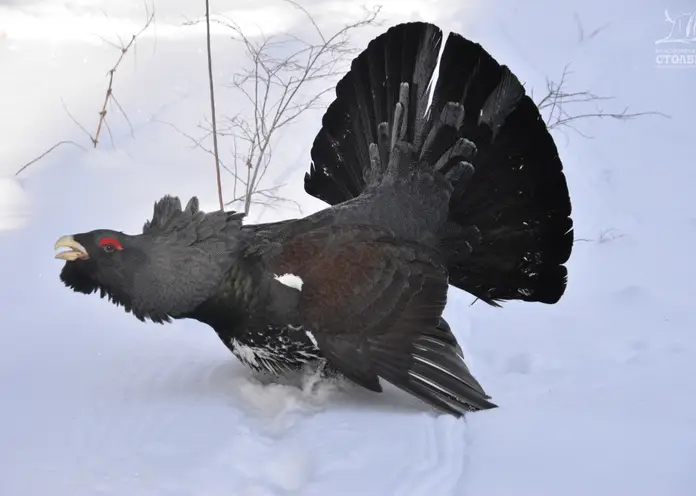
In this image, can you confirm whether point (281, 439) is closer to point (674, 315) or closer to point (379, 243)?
point (379, 243)

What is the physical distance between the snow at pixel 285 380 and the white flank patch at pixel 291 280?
23.2 inches

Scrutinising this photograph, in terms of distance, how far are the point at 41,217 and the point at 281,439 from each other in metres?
4.01

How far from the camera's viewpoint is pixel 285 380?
14.7 ft

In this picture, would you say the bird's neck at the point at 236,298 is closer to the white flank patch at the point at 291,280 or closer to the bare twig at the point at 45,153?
the white flank patch at the point at 291,280

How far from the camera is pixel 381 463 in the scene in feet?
11.0

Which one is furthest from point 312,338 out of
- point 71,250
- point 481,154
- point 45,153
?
point 45,153

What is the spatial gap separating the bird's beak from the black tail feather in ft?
6.23

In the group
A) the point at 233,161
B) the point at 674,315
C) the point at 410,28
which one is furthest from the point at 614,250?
the point at 233,161

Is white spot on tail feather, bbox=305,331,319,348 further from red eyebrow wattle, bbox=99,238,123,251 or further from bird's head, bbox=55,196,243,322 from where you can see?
red eyebrow wattle, bbox=99,238,123,251

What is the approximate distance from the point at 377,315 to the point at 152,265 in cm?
117

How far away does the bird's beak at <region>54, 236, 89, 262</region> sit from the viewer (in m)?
3.90

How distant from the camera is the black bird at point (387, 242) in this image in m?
4.01

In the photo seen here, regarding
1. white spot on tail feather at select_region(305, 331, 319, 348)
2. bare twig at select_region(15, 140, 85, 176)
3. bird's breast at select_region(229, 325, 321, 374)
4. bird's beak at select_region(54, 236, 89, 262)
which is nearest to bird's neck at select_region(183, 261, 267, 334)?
bird's breast at select_region(229, 325, 321, 374)

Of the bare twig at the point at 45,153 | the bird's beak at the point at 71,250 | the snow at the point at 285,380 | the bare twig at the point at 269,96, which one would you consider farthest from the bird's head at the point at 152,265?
the bare twig at the point at 45,153
